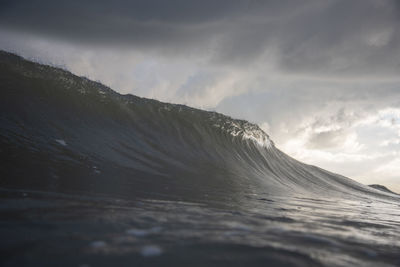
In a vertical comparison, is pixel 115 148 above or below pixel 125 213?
above

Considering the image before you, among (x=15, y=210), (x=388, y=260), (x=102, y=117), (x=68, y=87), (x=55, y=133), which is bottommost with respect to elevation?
(x=15, y=210)

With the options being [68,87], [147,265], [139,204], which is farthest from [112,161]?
[68,87]

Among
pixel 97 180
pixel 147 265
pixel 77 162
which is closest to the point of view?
pixel 147 265

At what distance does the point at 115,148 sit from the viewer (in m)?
7.80

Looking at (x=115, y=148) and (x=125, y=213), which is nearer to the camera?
(x=125, y=213)

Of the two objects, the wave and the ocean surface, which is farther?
the wave

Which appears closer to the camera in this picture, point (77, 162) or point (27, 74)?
point (77, 162)

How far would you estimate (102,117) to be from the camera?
10273 millimetres

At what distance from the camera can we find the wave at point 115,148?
4535 mm

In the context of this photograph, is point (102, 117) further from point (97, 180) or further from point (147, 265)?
point (147, 265)

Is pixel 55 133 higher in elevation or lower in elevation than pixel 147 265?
higher

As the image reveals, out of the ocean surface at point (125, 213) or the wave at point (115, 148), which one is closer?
the ocean surface at point (125, 213)

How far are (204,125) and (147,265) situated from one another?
1374cm

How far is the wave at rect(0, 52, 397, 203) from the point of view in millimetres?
4535
